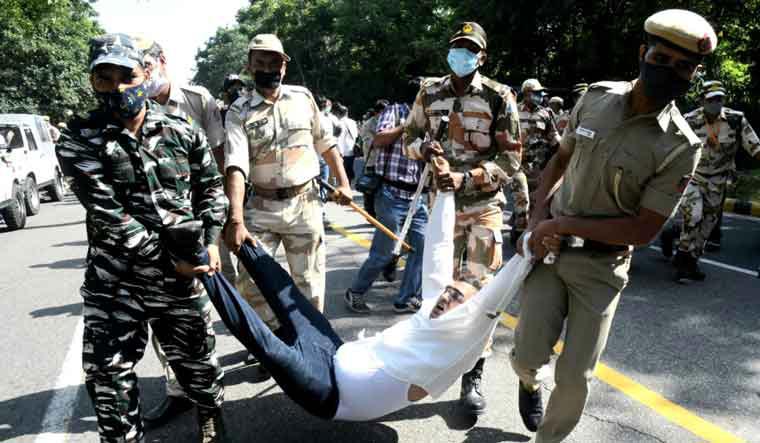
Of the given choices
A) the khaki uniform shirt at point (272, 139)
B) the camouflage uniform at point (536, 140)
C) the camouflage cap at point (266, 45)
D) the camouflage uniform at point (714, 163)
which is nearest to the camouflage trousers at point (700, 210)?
the camouflage uniform at point (714, 163)

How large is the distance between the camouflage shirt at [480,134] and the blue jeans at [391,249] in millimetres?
1622

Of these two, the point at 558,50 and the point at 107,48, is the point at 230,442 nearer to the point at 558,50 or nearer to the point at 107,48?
the point at 107,48

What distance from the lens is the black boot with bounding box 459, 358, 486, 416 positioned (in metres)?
3.22

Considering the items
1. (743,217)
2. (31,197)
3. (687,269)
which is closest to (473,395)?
(687,269)

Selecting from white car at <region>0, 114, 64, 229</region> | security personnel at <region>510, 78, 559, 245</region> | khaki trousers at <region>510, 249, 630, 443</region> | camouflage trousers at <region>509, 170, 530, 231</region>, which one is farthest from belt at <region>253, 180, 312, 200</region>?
white car at <region>0, 114, 64, 229</region>

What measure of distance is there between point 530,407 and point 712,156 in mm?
4571

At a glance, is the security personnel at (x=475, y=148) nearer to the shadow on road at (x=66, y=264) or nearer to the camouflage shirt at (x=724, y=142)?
the camouflage shirt at (x=724, y=142)

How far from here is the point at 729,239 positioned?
8.08 meters

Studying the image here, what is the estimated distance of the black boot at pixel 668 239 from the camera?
22.4ft

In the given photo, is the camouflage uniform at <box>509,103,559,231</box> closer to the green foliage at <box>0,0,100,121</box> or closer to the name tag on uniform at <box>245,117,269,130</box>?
the name tag on uniform at <box>245,117,269,130</box>

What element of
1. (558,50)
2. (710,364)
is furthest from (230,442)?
(558,50)

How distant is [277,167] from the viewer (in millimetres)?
3537

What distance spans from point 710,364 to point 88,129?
4028 millimetres

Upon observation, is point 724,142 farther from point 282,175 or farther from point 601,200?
point 282,175
